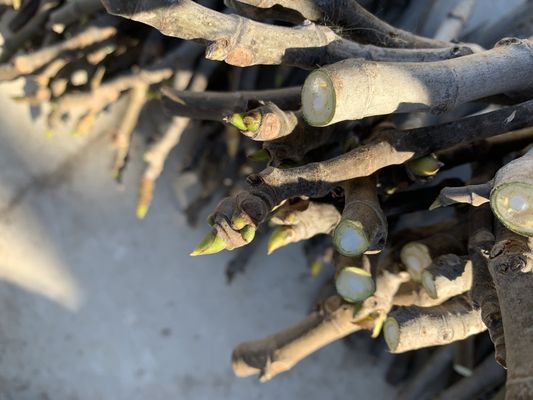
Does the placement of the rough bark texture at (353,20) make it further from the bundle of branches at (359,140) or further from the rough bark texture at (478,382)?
the rough bark texture at (478,382)

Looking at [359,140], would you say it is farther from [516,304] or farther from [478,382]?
[478,382]

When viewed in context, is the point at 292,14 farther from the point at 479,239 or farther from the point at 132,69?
the point at 132,69

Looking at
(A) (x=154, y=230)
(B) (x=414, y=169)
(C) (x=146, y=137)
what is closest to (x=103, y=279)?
(A) (x=154, y=230)

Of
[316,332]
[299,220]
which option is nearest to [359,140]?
[299,220]

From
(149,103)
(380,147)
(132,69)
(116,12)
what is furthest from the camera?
(149,103)

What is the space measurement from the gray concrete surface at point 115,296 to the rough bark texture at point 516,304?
67 centimetres

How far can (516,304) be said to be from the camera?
0.54 m

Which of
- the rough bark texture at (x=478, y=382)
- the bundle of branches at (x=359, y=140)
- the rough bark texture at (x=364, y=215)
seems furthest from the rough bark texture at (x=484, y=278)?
the rough bark texture at (x=478, y=382)

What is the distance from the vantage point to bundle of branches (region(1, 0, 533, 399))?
0.57 meters

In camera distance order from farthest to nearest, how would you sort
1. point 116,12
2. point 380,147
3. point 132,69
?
point 132,69 → point 380,147 → point 116,12

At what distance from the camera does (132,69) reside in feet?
3.64

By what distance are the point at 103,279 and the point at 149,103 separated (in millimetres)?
350

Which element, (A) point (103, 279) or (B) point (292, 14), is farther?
(A) point (103, 279)

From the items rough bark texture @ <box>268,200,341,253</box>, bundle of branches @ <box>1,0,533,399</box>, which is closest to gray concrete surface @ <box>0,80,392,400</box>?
bundle of branches @ <box>1,0,533,399</box>
